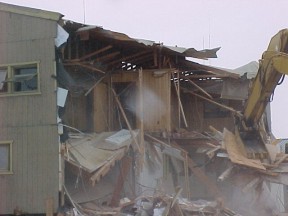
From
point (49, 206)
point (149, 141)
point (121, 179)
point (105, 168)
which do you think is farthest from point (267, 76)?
point (49, 206)

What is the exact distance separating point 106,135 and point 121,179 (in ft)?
6.34

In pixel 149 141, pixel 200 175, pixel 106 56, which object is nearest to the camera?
pixel 200 175

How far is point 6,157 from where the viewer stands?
16312 mm

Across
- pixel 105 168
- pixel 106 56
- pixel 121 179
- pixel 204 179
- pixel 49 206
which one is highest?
pixel 106 56

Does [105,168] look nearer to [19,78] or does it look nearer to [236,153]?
[19,78]

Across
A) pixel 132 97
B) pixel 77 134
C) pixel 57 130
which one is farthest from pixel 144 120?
pixel 57 130

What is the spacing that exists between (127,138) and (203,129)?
244 inches

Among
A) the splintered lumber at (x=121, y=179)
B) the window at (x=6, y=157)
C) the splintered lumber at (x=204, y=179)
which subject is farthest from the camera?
the splintered lumber at (x=204, y=179)

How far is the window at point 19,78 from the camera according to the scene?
53.2 ft

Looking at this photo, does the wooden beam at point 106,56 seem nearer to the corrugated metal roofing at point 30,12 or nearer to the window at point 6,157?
the corrugated metal roofing at point 30,12

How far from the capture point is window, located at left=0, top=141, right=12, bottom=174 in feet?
53.2

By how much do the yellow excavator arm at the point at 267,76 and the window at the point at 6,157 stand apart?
7178 mm

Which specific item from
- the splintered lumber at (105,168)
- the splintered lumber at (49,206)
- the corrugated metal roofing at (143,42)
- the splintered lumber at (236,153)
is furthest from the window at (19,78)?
the splintered lumber at (236,153)

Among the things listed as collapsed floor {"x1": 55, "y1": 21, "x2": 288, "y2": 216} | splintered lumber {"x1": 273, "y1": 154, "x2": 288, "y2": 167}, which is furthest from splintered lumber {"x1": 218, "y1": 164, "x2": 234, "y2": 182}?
splintered lumber {"x1": 273, "y1": 154, "x2": 288, "y2": 167}
